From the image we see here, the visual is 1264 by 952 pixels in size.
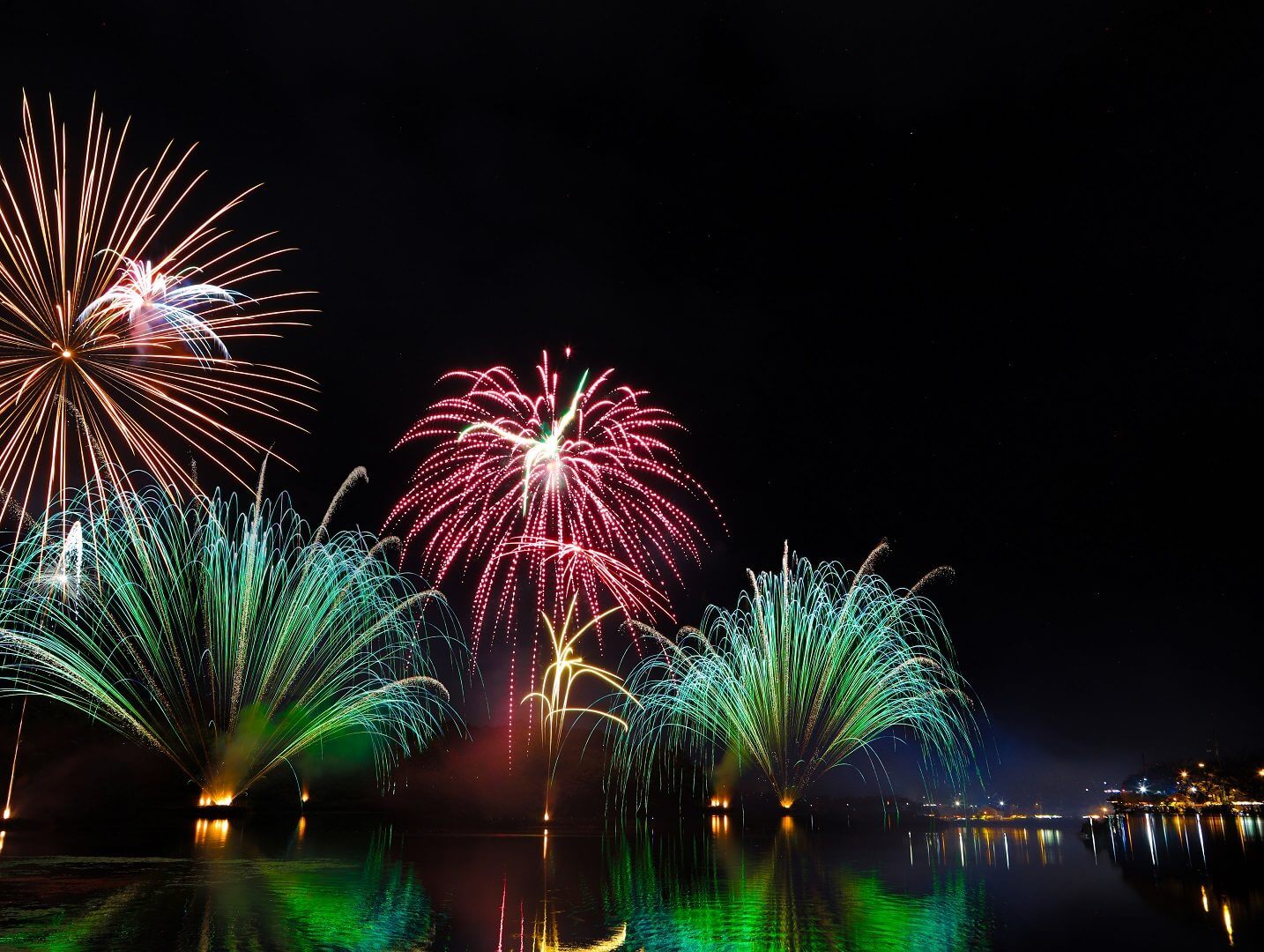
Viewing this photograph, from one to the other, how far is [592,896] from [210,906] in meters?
9.45

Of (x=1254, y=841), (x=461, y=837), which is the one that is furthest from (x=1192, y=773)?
(x=461, y=837)

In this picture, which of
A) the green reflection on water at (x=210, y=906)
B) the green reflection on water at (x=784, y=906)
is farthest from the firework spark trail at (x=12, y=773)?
the green reflection on water at (x=784, y=906)

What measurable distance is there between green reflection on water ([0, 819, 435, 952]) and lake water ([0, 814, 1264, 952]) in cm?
9

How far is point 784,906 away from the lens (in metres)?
23.2

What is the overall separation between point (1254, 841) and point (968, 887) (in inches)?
1683

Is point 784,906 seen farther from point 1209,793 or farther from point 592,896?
point 1209,793

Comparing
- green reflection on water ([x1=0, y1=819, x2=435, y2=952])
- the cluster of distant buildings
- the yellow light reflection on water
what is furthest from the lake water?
the cluster of distant buildings

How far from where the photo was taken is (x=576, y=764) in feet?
295

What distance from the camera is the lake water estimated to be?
18.0 meters

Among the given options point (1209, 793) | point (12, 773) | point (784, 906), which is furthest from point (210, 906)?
point (1209, 793)

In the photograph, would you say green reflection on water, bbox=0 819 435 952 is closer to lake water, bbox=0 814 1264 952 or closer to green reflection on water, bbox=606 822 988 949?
lake water, bbox=0 814 1264 952

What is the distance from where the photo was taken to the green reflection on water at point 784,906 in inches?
723

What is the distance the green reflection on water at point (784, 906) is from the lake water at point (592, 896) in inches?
4.0

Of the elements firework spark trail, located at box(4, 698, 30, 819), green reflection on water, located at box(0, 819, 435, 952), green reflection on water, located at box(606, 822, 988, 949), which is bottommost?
green reflection on water, located at box(606, 822, 988, 949)
